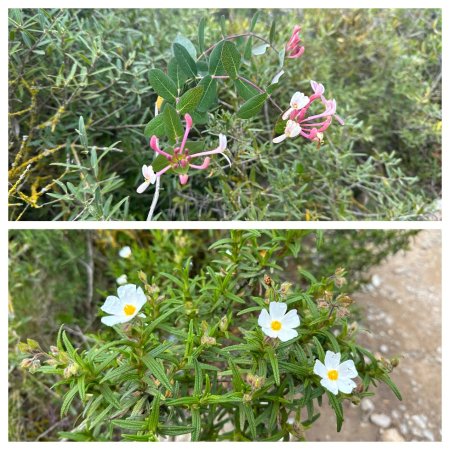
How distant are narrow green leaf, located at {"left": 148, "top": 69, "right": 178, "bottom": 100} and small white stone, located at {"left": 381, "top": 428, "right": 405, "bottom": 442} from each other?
1285 mm

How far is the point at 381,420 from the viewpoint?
64.4 inches

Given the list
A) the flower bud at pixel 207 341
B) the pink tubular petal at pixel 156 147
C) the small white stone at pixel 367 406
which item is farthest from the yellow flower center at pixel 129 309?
the small white stone at pixel 367 406

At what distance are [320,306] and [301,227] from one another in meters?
0.20

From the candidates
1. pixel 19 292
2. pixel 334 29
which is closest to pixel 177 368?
pixel 19 292

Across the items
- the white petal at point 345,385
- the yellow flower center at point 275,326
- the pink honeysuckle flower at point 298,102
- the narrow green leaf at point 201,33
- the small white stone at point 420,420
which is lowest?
the small white stone at point 420,420

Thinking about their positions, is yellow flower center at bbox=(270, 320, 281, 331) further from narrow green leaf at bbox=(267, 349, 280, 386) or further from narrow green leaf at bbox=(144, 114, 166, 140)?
narrow green leaf at bbox=(144, 114, 166, 140)

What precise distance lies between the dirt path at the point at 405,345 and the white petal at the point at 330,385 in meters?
0.83

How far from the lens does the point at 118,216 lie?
47.7 inches

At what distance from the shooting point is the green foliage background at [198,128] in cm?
112

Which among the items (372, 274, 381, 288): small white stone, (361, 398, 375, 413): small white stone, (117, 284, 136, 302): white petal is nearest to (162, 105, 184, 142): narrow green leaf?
(117, 284, 136, 302): white petal

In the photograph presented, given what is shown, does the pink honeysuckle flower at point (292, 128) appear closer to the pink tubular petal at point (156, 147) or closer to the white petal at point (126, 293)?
the pink tubular petal at point (156, 147)

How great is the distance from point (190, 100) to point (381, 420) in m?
1.28

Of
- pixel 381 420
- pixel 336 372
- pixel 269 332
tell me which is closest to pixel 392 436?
pixel 381 420
